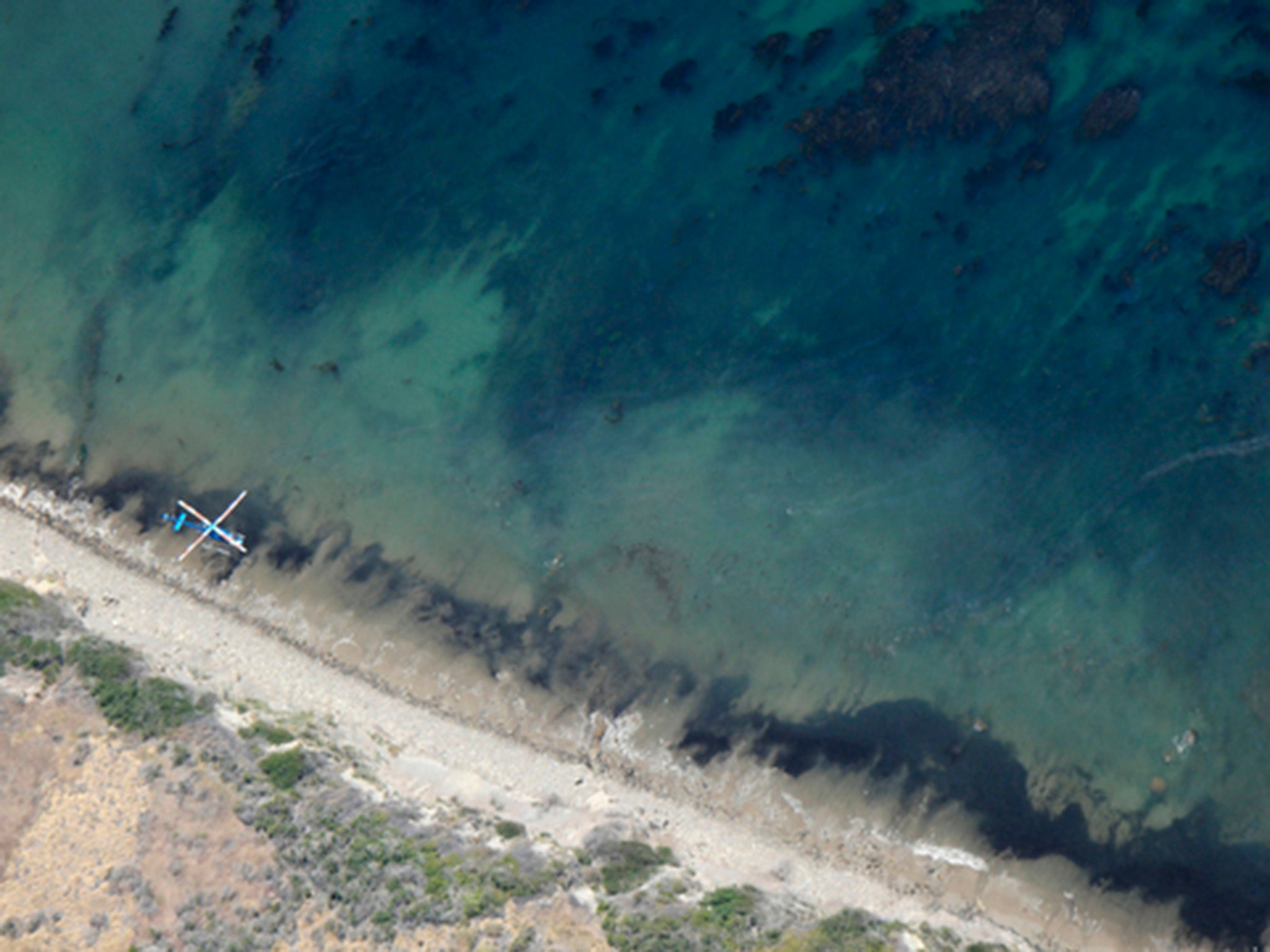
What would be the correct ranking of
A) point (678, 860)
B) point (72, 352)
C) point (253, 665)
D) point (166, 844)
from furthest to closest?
point (72, 352) < point (253, 665) < point (678, 860) < point (166, 844)

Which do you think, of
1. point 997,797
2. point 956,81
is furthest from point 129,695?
point 956,81

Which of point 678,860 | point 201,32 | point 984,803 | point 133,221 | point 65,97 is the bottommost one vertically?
point 678,860

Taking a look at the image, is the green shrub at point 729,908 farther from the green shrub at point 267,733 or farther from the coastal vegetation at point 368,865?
the green shrub at point 267,733

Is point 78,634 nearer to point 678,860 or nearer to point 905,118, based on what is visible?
point 678,860

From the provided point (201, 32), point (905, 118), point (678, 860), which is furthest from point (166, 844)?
point (905, 118)

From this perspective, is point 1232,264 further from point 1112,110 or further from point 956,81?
point 956,81

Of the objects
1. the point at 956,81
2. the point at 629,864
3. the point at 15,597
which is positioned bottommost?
the point at 629,864

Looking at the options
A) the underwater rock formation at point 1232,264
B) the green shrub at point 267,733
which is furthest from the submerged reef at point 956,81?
the green shrub at point 267,733
